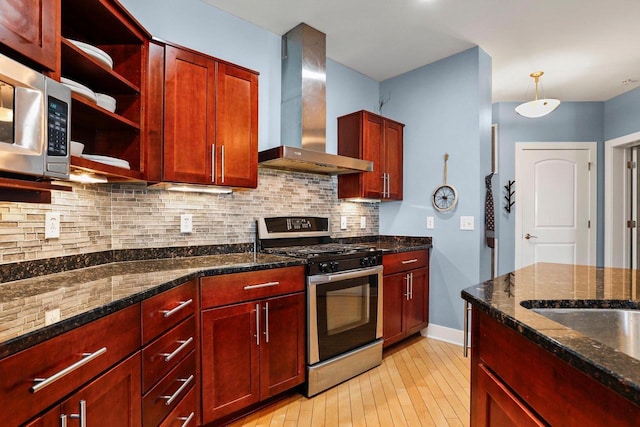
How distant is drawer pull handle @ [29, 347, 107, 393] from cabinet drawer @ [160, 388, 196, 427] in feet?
2.02

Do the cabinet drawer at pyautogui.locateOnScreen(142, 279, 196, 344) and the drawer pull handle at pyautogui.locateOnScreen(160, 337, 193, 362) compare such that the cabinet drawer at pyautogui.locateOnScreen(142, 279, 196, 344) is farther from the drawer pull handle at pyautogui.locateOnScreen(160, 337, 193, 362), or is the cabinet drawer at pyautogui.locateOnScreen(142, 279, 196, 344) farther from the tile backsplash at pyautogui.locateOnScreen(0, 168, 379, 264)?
the tile backsplash at pyautogui.locateOnScreen(0, 168, 379, 264)

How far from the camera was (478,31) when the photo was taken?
9.02 ft

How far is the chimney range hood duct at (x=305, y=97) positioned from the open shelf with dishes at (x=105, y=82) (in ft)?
3.29

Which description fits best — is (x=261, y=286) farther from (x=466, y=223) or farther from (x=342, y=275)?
(x=466, y=223)

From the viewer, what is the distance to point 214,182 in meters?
2.04

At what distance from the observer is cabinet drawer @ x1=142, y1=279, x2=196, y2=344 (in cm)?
130

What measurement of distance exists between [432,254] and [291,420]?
80.4 inches

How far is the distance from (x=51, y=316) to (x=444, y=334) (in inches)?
122

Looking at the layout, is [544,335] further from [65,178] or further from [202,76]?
[202,76]

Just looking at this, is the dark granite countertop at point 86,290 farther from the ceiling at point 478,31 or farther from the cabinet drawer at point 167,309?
the ceiling at point 478,31

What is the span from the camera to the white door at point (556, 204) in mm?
4297

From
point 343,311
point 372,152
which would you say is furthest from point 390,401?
point 372,152

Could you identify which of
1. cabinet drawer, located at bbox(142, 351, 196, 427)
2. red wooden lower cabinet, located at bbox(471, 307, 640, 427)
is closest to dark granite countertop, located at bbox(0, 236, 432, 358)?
cabinet drawer, located at bbox(142, 351, 196, 427)

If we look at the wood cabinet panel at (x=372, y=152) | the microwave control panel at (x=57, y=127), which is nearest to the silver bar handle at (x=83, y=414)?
the microwave control panel at (x=57, y=127)
